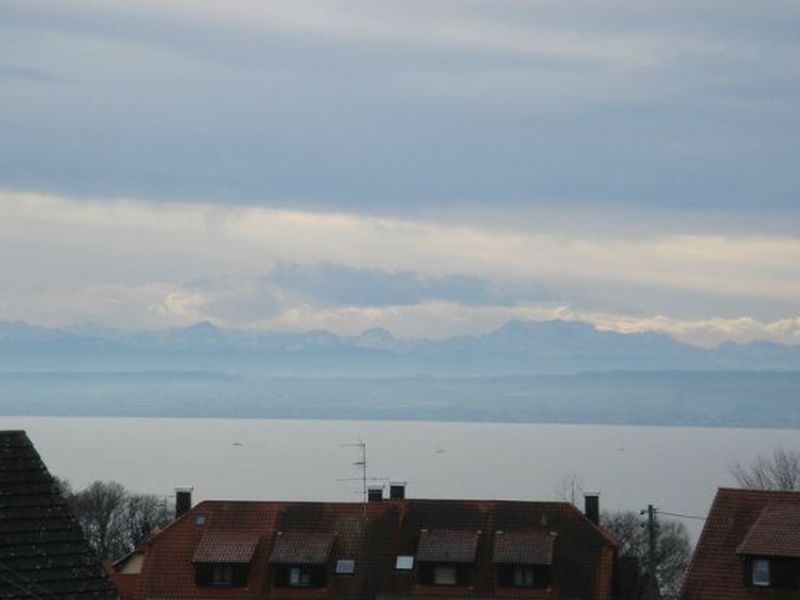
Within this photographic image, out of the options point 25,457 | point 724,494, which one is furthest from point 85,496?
point 25,457

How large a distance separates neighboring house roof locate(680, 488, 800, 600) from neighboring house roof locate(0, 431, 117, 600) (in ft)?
85.8

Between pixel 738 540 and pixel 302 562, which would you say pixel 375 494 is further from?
pixel 738 540

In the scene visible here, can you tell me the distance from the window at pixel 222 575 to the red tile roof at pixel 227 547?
30 centimetres

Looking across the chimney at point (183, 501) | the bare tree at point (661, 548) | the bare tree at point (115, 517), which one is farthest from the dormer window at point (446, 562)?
the bare tree at point (115, 517)

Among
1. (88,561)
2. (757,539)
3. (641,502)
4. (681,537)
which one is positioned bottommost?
(88,561)

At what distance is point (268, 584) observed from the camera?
50.3 m

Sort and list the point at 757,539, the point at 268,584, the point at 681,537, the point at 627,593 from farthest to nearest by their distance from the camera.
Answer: the point at 681,537 → the point at 627,593 → the point at 268,584 → the point at 757,539

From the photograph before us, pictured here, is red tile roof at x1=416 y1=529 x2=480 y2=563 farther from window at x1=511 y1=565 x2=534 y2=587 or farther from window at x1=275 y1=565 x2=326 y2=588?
window at x1=275 y1=565 x2=326 y2=588

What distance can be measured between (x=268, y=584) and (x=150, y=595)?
3.45m

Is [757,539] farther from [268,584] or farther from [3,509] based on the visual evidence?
[3,509]

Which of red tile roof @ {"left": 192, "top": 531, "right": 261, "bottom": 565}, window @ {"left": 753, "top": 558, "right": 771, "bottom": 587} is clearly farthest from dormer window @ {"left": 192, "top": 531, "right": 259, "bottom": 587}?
window @ {"left": 753, "top": 558, "right": 771, "bottom": 587}

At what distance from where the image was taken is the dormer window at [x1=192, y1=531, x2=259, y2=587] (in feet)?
165

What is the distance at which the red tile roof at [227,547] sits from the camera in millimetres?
50406

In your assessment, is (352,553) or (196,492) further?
(196,492)
